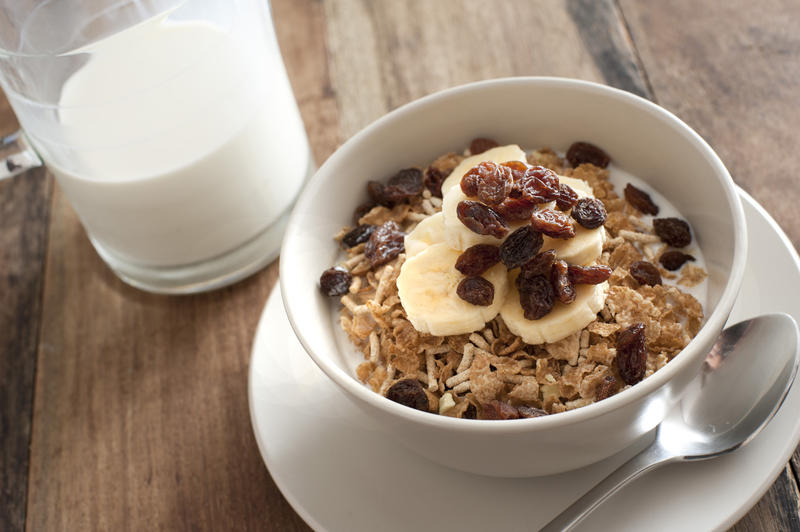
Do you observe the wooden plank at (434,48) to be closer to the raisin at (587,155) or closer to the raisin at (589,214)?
the raisin at (587,155)

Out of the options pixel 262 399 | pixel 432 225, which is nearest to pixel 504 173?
pixel 432 225

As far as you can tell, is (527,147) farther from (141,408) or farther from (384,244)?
(141,408)

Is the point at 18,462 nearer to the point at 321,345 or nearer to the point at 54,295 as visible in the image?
the point at 54,295

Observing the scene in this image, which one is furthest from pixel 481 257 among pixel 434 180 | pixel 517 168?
pixel 434 180

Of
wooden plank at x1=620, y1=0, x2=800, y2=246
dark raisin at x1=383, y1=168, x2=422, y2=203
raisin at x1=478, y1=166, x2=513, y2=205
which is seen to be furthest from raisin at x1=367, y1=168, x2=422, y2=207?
wooden plank at x1=620, y1=0, x2=800, y2=246

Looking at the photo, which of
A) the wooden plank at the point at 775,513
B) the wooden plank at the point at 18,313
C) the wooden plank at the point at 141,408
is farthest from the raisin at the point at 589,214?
the wooden plank at the point at 18,313
